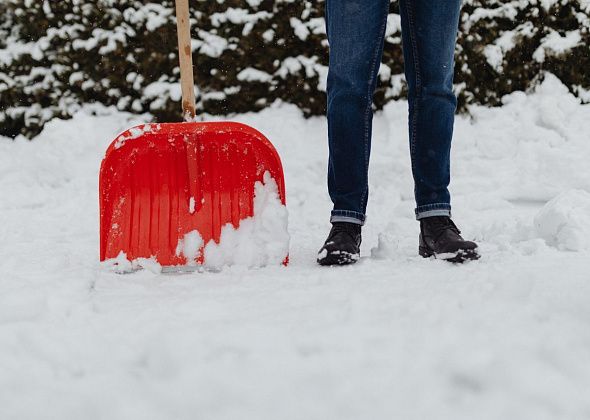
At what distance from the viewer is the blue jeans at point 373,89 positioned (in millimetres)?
1705

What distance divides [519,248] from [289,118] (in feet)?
6.53

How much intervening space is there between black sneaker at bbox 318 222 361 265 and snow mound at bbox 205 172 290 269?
0.41 feet

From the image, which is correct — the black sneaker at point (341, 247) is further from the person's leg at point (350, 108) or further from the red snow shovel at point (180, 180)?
the red snow shovel at point (180, 180)

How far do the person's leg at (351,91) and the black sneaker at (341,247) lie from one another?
32 millimetres

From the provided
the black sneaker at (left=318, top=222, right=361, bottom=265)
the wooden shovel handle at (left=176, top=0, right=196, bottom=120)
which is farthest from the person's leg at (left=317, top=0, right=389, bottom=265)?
the wooden shovel handle at (left=176, top=0, right=196, bottom=120)

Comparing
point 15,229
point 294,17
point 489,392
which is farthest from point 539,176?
point 15,229

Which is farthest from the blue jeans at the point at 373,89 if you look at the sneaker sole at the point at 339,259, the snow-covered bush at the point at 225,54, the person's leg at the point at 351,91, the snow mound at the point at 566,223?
the snow-covered bush at the point at 225,54

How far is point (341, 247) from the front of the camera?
1707 mm

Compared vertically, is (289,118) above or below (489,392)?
above

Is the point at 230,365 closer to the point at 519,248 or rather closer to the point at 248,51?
the point at 519,248

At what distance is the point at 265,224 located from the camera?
1.77m

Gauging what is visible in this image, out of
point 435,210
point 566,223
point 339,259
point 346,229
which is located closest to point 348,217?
point 346,229

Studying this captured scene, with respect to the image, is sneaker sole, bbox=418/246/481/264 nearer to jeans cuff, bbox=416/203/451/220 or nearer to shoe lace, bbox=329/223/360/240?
jeans cuff, bbox=416/203/451/220

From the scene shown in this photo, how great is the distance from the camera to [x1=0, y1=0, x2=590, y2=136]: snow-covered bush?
10.9 ft
